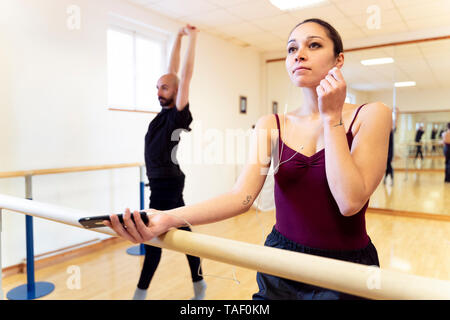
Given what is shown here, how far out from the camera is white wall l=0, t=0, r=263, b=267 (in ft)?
8.04

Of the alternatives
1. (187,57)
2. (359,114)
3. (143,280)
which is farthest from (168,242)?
(143,280)

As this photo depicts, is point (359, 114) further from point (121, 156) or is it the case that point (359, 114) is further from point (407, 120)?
point (407, 120)

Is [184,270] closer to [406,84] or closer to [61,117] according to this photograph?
[61,117]

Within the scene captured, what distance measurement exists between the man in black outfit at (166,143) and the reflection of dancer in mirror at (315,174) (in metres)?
0.82

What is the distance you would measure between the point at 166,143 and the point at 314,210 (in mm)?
1041

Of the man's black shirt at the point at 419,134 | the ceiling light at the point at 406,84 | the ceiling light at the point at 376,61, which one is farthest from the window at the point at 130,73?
the man's black shirt at the point at 419,134

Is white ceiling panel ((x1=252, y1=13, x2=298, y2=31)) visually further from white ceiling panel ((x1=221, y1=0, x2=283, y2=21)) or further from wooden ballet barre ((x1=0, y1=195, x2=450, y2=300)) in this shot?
wooden ballet barre ((x1=0, y1=195, x2=450, y2=300))

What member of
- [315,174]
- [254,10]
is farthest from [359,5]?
[315,174]

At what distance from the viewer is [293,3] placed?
3.37m

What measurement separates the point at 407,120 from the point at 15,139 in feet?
14.5

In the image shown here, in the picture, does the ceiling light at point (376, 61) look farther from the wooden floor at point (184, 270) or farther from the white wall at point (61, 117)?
the white wall at point (61, 117)

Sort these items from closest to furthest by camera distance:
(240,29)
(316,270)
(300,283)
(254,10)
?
(316,270) → (300,283) → (254,10) → (240,29)

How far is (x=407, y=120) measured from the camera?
451 cm

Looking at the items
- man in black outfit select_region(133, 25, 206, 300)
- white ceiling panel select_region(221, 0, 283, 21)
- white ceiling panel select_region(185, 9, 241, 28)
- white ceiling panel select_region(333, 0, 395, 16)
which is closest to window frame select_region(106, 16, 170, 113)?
white ceiling panel select_region(185, 9, 241, 28)
